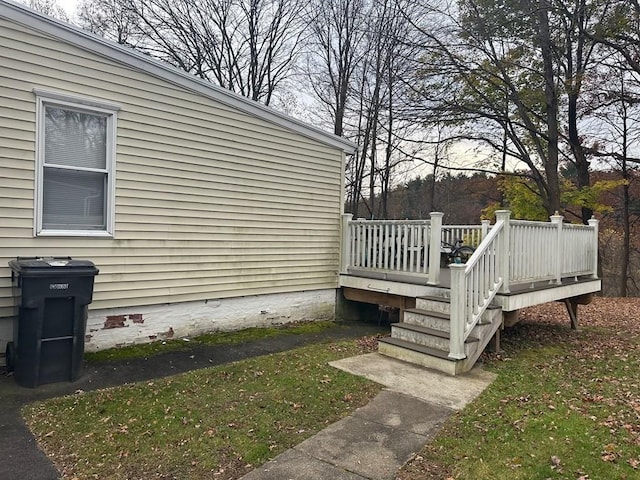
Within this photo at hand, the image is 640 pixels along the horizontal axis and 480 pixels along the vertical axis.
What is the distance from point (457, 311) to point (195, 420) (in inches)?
117

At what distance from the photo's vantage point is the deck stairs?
5109 millimetres

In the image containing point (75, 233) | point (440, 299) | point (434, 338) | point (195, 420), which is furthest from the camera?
point (440, 299)

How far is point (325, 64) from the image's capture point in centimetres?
1617

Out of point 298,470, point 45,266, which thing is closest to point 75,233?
point 45,266

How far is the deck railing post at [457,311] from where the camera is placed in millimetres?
4965

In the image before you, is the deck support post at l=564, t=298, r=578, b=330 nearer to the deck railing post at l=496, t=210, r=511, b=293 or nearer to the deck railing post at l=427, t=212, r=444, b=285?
the deck railing post at l=496, t=210, r=511, b=293

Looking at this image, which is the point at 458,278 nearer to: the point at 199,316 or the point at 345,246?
the point at 345,246

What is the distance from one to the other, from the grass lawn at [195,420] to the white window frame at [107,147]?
77.7 inches

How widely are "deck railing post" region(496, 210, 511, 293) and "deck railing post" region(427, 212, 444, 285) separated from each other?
3.09ft

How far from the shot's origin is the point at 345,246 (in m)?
8.24

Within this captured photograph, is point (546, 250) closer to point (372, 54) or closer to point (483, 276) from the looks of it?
point (483, 276)

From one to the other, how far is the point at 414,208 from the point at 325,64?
10.6 meters

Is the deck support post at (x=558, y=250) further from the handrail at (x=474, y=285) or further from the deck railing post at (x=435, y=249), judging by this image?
the deck railing post at (x=435, y=249)

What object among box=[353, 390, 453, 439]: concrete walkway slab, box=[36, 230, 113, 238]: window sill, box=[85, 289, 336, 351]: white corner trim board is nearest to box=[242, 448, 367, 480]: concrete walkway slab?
box=[353, 390, 453, 439]: concrete walkway slab
